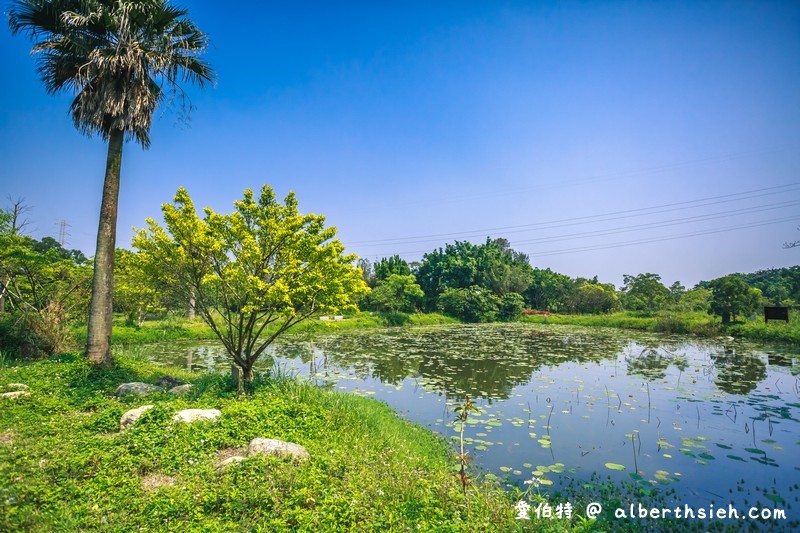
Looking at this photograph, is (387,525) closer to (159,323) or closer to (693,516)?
(693,516)

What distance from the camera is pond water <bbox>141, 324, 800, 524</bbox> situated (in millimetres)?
5855

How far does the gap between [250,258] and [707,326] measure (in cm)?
3192

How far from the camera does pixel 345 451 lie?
5395 millimetres

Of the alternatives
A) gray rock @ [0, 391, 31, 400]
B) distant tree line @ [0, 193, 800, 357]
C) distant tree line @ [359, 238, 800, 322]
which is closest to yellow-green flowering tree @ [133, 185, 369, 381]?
distant tree line @ [0, 193, 800, 357]

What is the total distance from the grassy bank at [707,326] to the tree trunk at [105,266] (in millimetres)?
32730

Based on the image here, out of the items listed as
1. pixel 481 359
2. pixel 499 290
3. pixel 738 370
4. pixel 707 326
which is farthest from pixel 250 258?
pixel 499 290

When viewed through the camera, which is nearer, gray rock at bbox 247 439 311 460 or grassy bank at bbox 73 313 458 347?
gray rock at bbox 247 439 311 460

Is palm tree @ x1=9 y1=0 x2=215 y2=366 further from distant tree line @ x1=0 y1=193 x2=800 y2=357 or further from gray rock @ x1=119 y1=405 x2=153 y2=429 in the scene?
gray rock @ x1=119 y1=405 x2=153 y2=429

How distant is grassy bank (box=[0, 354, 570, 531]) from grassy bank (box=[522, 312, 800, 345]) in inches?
1063

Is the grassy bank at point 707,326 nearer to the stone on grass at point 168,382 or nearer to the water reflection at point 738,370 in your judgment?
the water reflection at point 738,370

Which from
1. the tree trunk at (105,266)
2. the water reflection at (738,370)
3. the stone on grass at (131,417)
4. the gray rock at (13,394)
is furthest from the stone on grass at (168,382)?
the water reflection at (738,370)

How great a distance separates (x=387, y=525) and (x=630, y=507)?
11.4 ft

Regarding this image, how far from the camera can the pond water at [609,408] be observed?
5.86 metres

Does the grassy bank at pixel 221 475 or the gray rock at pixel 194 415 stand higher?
the gray rock at pixel 194 415
